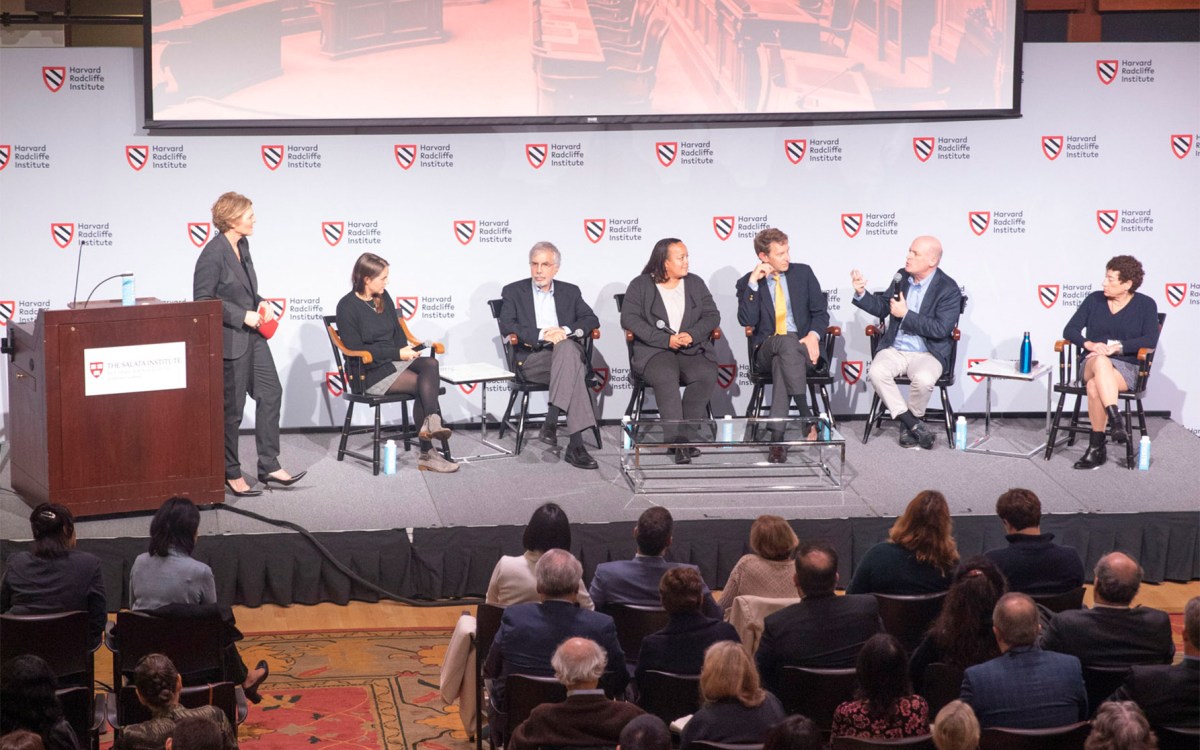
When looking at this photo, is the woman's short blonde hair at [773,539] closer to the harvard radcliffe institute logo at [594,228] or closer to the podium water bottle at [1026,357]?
the podium water bottle at [1026,357]

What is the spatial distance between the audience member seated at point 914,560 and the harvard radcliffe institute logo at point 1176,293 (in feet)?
15.5

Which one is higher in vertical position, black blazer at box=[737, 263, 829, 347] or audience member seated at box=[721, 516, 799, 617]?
black blazer at box=[737, 263, 829, 347]

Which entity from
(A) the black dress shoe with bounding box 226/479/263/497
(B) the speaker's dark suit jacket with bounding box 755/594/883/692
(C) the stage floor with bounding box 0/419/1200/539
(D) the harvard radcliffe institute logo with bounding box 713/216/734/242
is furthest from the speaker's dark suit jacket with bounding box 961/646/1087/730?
(D) the harvard radcliffe institute logo with bounding box 713/216/734/242

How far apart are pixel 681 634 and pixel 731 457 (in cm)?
309

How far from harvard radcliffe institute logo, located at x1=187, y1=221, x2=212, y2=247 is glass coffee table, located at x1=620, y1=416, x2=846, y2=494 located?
9.20ft

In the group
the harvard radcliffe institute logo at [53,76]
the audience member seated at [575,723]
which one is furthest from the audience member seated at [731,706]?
the harvard radcliffe institute logo at [53,76]

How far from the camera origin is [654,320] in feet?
25.0

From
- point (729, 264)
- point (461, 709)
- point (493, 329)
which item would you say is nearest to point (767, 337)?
point (729, 264)

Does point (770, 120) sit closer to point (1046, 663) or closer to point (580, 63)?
point (580, 63)

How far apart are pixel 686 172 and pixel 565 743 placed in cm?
530

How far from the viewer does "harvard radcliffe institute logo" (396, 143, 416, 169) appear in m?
8.08

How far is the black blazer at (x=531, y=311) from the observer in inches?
301

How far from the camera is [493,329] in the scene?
833 centimetres

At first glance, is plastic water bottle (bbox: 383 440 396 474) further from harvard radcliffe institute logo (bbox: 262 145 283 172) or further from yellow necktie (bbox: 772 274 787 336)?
yellow necktie (bbox: 772 274 787 336)
